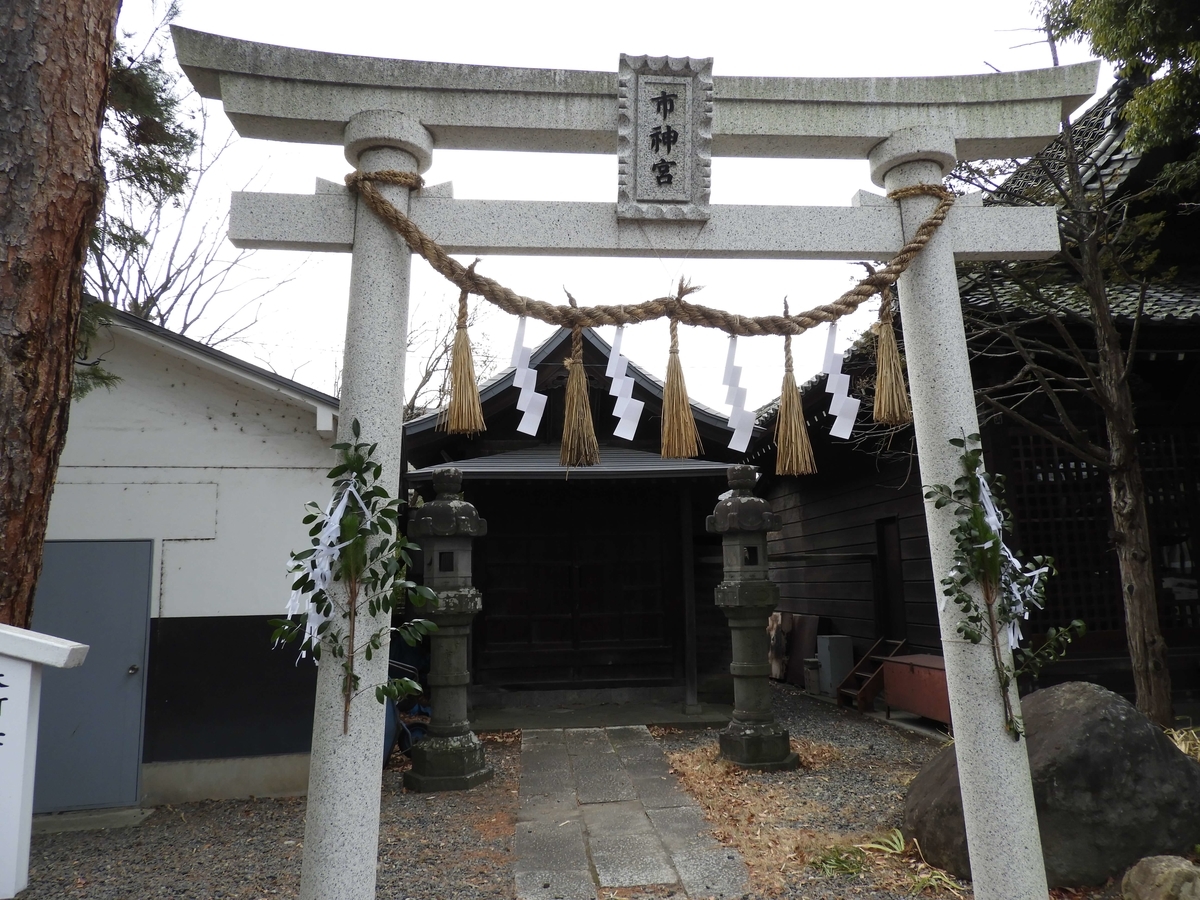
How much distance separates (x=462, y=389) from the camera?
3371 mm

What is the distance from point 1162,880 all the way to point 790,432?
272 cm

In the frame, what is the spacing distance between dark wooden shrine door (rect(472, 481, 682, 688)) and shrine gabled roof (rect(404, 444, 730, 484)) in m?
0.77

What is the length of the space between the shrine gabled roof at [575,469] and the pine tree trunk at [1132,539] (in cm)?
333

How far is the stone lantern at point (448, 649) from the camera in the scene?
605 centimetres

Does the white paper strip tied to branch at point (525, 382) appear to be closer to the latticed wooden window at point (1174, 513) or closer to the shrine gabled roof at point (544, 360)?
the shrine gabled roof at point (544, 360)

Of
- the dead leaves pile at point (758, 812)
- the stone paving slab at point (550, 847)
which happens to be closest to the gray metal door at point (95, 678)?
the stone paving slab at point (550, 847)

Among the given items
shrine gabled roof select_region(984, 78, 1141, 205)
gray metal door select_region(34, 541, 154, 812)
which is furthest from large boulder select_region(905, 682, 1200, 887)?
gray metal door select_region(34, 541, 154, 812)

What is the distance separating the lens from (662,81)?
3482mm

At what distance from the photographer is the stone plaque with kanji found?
135 inches

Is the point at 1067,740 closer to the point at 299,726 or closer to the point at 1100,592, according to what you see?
the point at 1100,592

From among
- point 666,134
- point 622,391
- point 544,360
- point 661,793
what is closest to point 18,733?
point 622,391

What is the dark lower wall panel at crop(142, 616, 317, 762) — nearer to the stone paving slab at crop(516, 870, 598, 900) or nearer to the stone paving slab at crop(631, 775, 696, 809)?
the stone paving slab at crop(516, 870, 598, 900)

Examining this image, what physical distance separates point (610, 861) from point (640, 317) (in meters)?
3.25

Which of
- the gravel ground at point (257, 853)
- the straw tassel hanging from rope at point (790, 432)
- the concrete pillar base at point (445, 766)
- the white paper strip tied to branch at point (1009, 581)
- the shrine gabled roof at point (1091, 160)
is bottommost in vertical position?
the gravel ground at point (257, 853)
